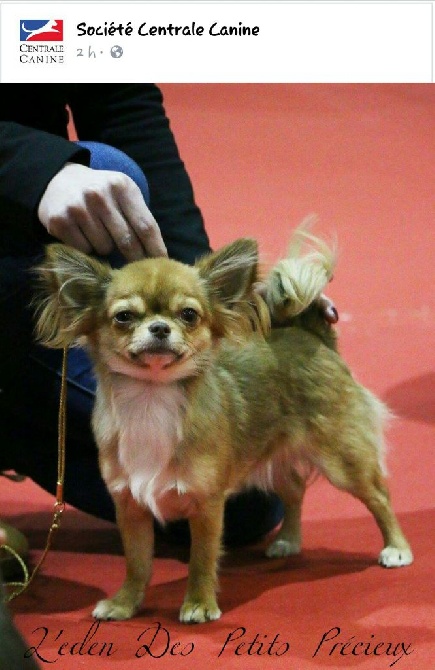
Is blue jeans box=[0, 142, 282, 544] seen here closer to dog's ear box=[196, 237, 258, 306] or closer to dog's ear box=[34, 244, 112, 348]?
dog's ear box=[34, 244, 112, 348]

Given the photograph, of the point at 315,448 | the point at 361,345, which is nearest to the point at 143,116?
the point at 315,448

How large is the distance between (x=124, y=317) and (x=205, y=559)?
427 mm

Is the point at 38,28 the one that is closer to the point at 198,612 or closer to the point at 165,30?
the point at 165,30

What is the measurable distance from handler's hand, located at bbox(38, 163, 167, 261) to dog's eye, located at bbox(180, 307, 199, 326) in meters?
0.15

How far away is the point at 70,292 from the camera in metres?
1.48

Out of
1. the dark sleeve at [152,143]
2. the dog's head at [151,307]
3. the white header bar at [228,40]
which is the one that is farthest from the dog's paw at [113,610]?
the white header bar at [228,40]

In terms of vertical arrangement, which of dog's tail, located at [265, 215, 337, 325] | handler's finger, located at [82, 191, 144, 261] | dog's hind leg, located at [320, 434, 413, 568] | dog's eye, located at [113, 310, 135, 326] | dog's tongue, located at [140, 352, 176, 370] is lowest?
dog's hind leg, located at [320, 434, 413, 568]

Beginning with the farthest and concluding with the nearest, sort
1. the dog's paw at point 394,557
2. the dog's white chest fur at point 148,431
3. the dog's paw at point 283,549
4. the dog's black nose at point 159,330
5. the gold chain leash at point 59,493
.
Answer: the dog's paw at point 283,549 → the dog's paw at point 394,557 → the gold chain leash at point 59,493 → the dog's white chest fur at point 148,431 → the dog's black nose at point 159,330

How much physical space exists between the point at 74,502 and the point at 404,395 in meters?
1.08

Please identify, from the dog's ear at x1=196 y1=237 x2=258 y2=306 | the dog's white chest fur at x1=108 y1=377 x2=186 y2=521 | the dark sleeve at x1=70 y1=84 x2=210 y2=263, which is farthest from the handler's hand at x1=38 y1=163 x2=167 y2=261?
the dark sleeve at x1=70 y1=84 x2=210 y2=263

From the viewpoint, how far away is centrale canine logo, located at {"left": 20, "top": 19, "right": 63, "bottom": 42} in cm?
158

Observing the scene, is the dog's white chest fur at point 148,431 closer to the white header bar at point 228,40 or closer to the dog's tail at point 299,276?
the dog's tail at point 299,276

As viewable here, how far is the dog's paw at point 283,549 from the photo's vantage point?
1894 mm

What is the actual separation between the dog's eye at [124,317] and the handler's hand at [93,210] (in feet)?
0.39
